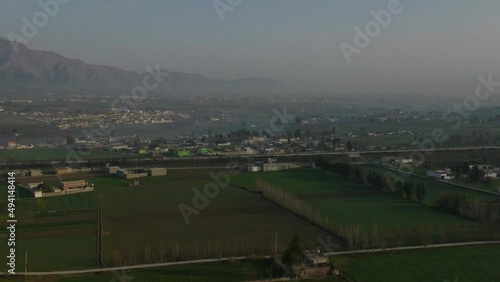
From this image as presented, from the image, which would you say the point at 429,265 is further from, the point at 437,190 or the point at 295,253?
the point at 437,190

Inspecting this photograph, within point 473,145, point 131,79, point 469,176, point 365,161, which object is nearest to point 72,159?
point 365,161

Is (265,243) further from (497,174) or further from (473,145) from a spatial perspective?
(473,145)

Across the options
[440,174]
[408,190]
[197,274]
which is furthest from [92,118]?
[197,274]

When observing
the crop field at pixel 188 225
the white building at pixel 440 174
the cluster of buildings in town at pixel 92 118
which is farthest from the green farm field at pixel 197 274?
the cluster of buildings in town at pixel 92 118

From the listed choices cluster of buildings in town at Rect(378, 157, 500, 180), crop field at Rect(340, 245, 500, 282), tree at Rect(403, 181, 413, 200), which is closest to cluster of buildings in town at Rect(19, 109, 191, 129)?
cluster of buildings in town at Rect(378, 157, 500, 180)

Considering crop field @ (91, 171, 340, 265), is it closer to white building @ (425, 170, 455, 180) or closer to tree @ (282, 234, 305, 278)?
tree @ (282, 234, 305, 278)
